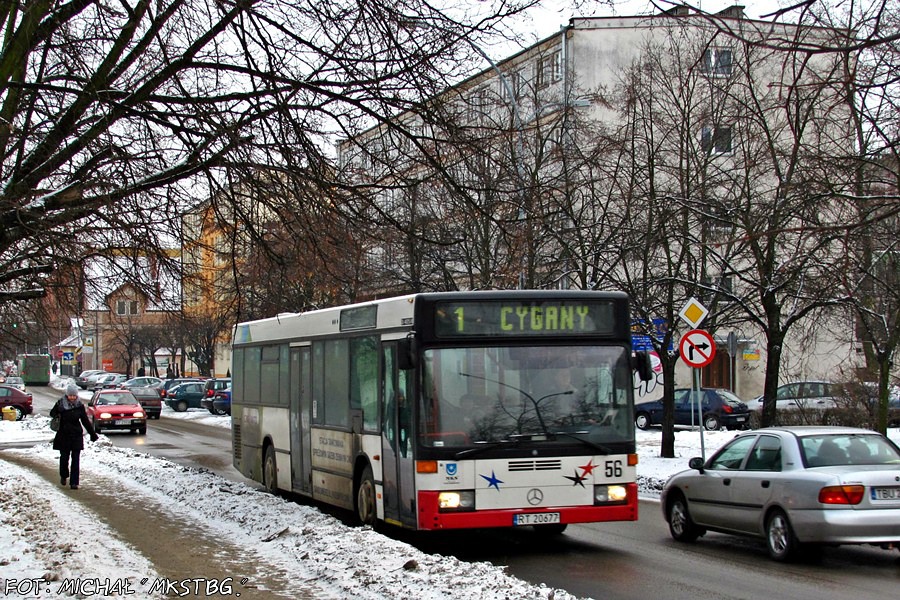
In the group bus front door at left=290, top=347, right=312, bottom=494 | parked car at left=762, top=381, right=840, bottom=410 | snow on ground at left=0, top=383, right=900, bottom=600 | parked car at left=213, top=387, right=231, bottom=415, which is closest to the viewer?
snow on ground at left=0, top=383, right=900, bottom=600

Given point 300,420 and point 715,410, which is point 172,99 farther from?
point 715,410

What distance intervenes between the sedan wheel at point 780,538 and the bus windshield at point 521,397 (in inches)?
67.5

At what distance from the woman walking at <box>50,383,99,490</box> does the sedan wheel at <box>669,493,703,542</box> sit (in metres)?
9.89

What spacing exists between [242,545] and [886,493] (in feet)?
21.5

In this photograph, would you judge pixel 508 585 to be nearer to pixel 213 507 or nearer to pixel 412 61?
pixel 412 61

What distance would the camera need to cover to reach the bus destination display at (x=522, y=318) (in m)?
11.5

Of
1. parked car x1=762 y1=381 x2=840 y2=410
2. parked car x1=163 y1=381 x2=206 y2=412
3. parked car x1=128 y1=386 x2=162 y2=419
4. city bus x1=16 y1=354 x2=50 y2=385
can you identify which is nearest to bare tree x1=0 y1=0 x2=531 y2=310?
parked car x1=762 y1=381 x2=840 y2=410

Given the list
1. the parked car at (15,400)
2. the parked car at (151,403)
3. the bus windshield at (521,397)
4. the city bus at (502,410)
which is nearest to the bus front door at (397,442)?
the city bus at (502,410)

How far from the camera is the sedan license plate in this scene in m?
10.5

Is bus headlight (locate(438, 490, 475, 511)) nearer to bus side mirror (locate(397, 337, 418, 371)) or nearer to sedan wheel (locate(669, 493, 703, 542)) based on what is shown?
bus side mirror (locate(397, 337, 418, 371))

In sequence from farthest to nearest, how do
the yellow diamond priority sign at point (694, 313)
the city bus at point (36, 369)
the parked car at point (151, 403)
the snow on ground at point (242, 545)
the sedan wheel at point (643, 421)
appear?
the city bus at point (36, 369) → the parked car at point (151, 403) → the sedan wheel at point (643, 421) → the yellow diamond priority sign at point (694, 313) → the snow on ground at point (242, 545)

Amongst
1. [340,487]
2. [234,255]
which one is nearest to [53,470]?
[340,487]

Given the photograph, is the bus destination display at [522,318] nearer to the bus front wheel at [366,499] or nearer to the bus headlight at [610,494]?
the bus headlight at [610,494]

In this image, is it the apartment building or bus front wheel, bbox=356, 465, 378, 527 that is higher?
the apartment building
